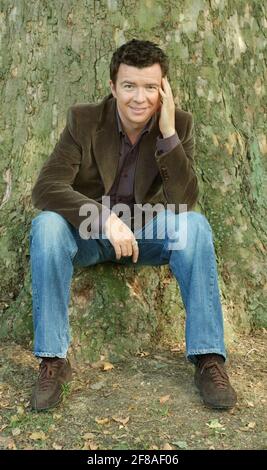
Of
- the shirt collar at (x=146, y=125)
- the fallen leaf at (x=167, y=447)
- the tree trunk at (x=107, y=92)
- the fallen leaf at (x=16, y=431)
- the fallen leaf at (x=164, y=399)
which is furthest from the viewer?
the tree trunk at (x=107, y=92)

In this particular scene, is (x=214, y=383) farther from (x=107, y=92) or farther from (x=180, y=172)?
(x=107, y=92)

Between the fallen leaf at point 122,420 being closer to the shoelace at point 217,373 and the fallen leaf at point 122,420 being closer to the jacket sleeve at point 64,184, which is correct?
the shoelace at point 217,373

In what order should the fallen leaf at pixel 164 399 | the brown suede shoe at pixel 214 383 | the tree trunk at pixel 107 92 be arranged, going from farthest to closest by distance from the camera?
the tree trunk at pixel 107 92 < the fallen leaf at pixel 164 399 < the brown suede shoe at pixel 214 383

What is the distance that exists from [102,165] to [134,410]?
1.43 metres

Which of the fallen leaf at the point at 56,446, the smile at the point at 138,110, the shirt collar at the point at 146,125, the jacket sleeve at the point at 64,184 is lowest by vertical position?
the fallen leaf at the point at 56,446

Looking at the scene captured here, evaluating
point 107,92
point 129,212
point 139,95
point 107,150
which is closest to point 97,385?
point 129,212

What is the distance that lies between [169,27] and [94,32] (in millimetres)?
508

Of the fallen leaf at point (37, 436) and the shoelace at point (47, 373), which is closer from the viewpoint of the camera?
the fallen leaf at point (37, 436)

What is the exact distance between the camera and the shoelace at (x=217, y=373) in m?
3.45

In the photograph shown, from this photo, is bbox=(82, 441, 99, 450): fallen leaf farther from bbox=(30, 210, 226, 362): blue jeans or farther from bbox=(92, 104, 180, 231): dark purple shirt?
bbox=(92, 104, 180, 231): dark purple shirt

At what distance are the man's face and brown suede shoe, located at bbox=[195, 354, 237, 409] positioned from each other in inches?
56.7

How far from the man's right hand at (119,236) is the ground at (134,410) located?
774 millimetres

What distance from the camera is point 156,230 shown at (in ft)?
12.0

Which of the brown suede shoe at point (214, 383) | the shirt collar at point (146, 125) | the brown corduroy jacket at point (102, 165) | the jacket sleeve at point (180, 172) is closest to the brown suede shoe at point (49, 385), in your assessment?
the brown suede shoe at point (214, 383)
